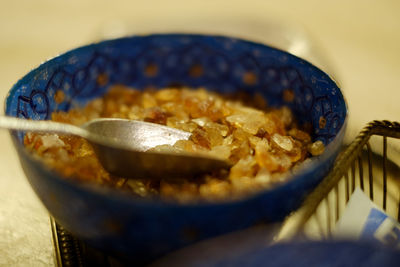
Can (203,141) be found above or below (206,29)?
below

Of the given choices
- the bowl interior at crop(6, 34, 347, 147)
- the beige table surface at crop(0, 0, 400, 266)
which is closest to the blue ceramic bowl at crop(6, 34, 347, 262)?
the bowl interior at crop(6, 34, 347, 147)

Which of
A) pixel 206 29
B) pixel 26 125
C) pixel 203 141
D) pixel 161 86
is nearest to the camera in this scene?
pixel 26 125

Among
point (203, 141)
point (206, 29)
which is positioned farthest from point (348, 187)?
point (206, 29)

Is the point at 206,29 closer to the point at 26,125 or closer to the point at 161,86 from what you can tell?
the point at 161,86

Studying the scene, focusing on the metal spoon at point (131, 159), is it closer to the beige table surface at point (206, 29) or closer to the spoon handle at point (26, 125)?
the spoon handle at point (26, 125)

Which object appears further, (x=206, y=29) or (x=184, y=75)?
(x=206, y=29)

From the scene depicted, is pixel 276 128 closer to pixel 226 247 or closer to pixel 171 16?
pixel 226 247
